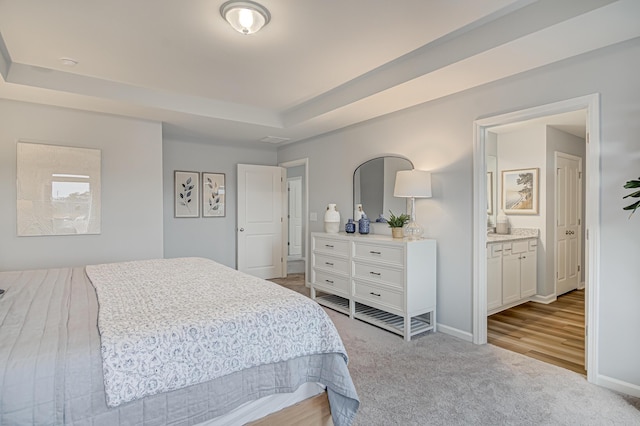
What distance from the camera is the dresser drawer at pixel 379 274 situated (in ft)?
10.9

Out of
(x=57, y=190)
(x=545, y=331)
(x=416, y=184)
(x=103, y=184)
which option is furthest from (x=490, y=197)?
(x=57, y=190)

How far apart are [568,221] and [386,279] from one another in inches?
131

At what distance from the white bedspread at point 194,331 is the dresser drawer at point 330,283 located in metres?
1.99

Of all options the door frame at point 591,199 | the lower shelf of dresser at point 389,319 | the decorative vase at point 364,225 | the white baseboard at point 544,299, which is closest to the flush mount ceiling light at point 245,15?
the door frame at point 591,199

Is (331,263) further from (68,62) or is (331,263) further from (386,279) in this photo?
(68,62)

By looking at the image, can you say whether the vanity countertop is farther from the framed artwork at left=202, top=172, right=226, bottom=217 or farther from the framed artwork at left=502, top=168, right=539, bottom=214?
the framed artwork at left=202, top=172, right=226, bottom=217

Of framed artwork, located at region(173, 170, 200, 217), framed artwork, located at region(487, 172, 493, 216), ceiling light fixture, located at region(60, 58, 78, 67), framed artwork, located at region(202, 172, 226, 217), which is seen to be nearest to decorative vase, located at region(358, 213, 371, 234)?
framed artwork, located at region(487, 172, 493, 216)

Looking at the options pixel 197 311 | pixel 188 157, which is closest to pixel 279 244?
pixel 188 157

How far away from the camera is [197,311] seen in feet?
5.17

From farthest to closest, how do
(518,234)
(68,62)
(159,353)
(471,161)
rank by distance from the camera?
(518,234), (471,161), (68,62), (159,353)

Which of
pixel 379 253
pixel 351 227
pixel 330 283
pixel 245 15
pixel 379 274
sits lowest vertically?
pixel 330 283

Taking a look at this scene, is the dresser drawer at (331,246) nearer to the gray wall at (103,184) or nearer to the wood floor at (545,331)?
the wood floor at (545,331)

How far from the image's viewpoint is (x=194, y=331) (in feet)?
4.66

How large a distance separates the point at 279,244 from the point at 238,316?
4570 mm
